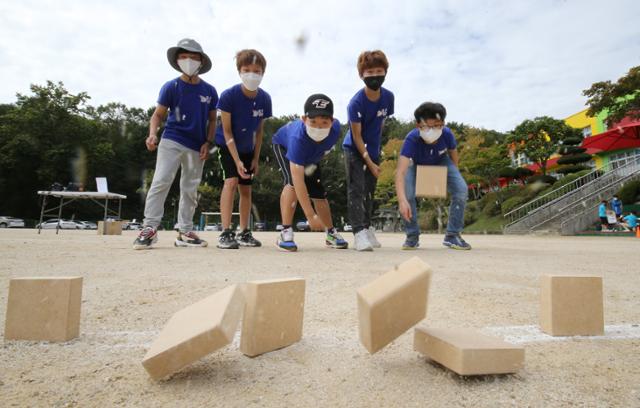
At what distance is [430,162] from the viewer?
178 inches

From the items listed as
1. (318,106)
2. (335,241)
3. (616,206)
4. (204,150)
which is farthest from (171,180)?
(616,206)

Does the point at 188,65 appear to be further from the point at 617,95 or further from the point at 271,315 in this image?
the point at 617,95

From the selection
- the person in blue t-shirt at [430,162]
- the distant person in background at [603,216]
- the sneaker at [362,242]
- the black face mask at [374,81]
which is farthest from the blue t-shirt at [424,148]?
the distant person in background at [603,216]

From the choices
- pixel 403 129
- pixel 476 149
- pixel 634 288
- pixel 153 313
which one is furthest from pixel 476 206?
pixel 153 313

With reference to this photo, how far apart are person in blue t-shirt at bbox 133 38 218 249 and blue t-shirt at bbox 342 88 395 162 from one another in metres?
1.54

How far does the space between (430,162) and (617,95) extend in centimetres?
1321

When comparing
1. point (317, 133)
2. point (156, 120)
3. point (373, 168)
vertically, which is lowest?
point (373, 168)

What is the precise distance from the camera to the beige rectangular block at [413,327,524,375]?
960mm

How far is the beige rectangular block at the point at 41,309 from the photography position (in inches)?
50.5

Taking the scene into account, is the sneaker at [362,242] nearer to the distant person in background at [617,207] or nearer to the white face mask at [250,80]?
the white face mask at [250,80]

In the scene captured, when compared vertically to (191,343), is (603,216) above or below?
above

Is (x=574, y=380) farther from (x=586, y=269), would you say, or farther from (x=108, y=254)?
(x=108, y=254)

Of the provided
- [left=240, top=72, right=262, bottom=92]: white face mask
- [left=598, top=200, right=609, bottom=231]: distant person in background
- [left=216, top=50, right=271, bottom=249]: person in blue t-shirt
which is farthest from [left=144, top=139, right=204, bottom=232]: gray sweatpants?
[left=598, top=200, right=609, bottom=231]: distant person in background

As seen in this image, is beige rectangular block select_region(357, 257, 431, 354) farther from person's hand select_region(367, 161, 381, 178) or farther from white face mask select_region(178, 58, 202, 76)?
white face mask select_region(178, 58, 202, 76)
